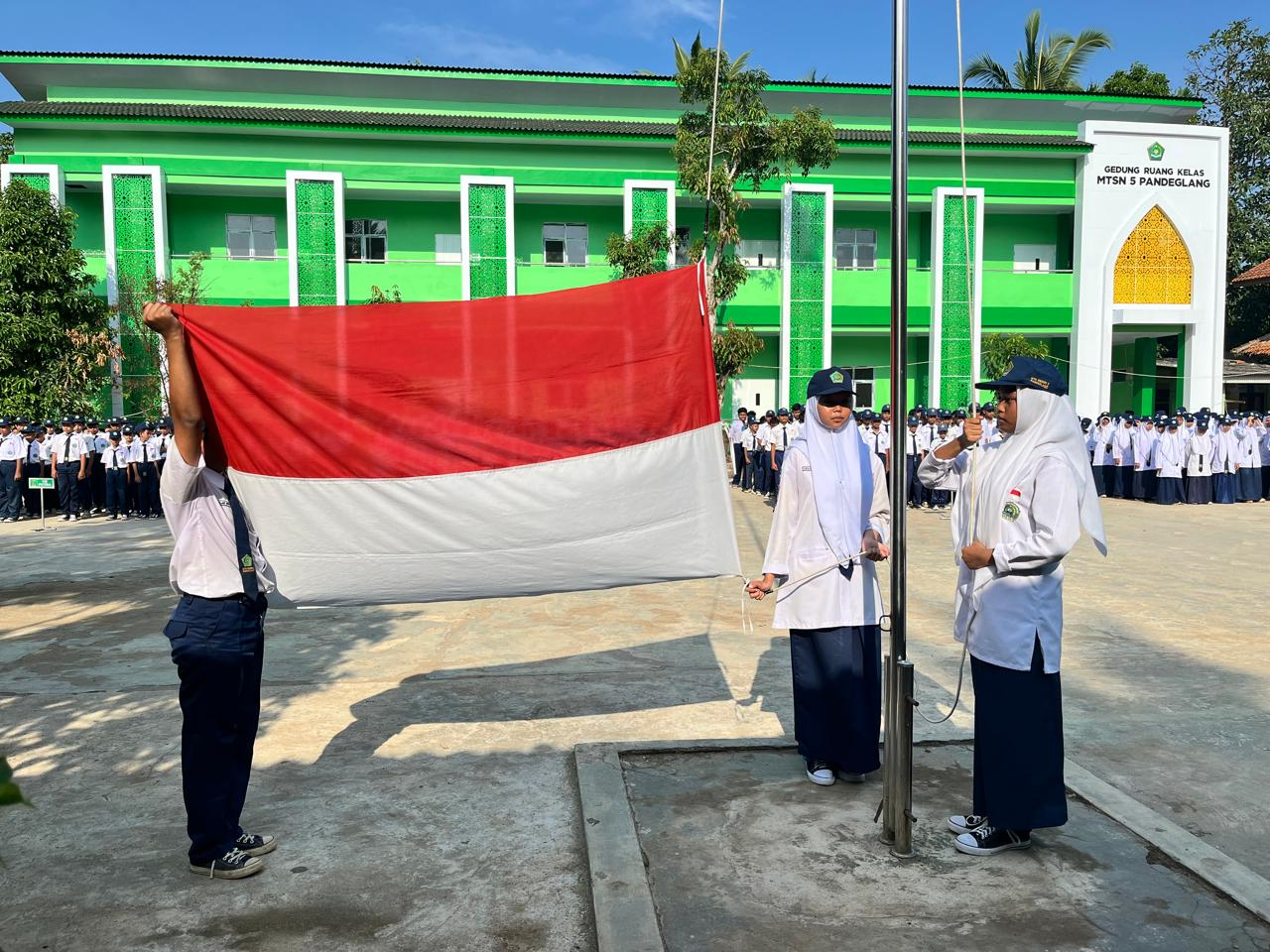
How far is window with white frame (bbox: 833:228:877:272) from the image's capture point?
1089 inches

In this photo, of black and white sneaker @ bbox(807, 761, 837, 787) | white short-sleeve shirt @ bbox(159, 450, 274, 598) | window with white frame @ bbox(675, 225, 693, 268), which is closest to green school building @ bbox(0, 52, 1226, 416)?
window with white frame @ bbox(675, 225, 693, 268)

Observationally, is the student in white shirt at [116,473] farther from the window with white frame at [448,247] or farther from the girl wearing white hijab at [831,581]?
the girl wearing white hijab at [831,581]

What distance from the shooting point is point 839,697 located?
4387 millimetres

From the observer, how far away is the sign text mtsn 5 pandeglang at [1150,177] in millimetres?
26484

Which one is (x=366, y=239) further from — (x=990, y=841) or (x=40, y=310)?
(x=990, y=841)

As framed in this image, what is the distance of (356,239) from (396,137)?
3.23 m

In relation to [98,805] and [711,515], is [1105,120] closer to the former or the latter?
[711,515]

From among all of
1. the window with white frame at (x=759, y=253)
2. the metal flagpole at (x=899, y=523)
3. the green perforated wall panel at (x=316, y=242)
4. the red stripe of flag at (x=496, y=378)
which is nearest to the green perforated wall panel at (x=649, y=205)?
the window with white frame at (x=759, y=253)

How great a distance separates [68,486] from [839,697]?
1602 centimetres

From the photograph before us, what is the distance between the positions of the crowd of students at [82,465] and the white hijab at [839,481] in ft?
46.8

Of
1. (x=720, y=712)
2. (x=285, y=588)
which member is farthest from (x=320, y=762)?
(x=720, y=712)

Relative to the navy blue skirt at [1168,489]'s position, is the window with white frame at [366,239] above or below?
above

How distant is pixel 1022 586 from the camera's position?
3.67 m

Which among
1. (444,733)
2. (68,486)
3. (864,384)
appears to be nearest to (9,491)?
(68,486)
